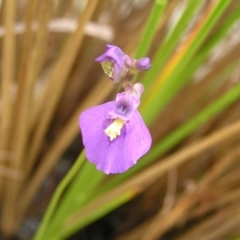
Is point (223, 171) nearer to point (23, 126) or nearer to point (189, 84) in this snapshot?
point (189, 84)

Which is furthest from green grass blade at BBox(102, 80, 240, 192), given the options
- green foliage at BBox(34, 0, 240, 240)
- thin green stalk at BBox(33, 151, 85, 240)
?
thin green stalk at BBox(33, 151, 85, 240)

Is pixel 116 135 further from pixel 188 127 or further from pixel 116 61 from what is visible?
pixel 188 127

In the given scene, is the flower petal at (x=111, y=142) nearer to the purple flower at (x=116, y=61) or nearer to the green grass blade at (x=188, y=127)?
the purple flower at (x=116, y=61)

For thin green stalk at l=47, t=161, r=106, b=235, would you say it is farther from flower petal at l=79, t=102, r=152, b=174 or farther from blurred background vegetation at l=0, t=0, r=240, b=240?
flower petal at l=79, t=102, r=152, b=174

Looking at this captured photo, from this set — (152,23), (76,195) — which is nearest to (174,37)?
(152,23)

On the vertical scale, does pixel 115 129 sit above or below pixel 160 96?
below

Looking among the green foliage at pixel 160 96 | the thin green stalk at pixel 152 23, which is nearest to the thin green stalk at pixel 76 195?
the green foliage at pixel 160 96

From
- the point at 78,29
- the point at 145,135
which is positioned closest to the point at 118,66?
the point at 145,135

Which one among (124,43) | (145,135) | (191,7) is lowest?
(145,135)
